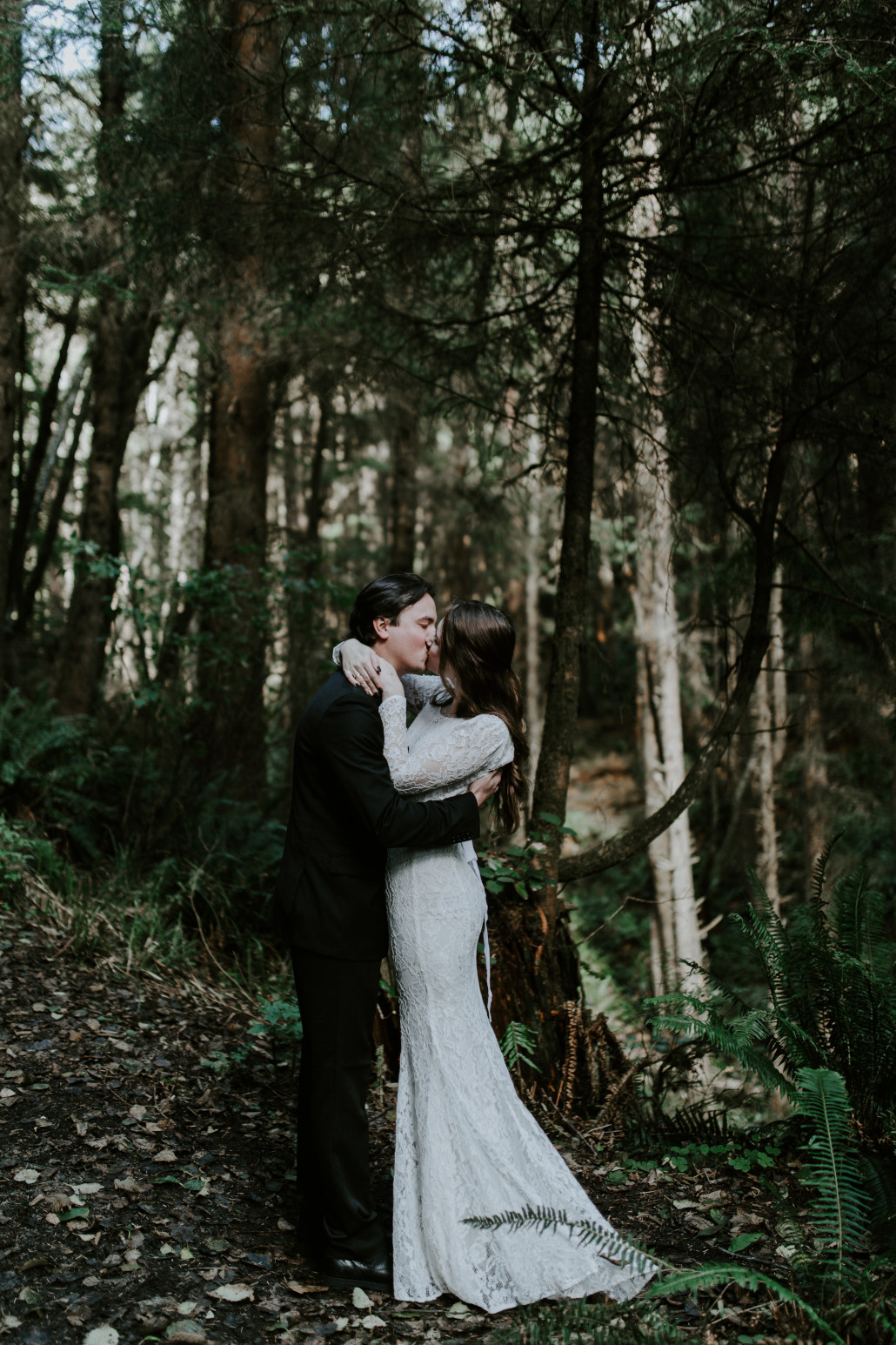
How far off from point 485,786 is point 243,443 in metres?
6.22

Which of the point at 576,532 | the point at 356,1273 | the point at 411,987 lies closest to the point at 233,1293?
the point at 356,1273

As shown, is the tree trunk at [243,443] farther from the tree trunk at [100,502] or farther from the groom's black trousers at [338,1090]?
the groom's black trousers at [338,1090]

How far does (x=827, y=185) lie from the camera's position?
4.98 m

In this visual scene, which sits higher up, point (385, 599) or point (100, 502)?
point (100, 502)

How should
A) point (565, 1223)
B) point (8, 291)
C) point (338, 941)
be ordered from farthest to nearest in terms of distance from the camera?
point (8, 291) < point (338, 941) < point (565, 1223)

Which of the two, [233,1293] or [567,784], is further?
[567,784]

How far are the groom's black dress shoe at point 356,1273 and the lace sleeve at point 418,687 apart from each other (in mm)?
2011

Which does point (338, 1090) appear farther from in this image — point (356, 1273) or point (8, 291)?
point (8, 291)

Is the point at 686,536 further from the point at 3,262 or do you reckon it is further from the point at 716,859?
the point at 716,859

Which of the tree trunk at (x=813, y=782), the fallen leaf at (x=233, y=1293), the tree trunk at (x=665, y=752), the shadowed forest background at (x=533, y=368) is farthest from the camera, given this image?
the tree trunk at (x=813, y=782)

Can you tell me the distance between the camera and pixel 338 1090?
3.18m

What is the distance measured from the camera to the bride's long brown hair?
11.1ft

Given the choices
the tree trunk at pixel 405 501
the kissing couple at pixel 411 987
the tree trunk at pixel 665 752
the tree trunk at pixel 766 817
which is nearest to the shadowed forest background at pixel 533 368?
the kissing couple at pixel 411 987

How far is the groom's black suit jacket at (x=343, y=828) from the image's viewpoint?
10.0 ft
